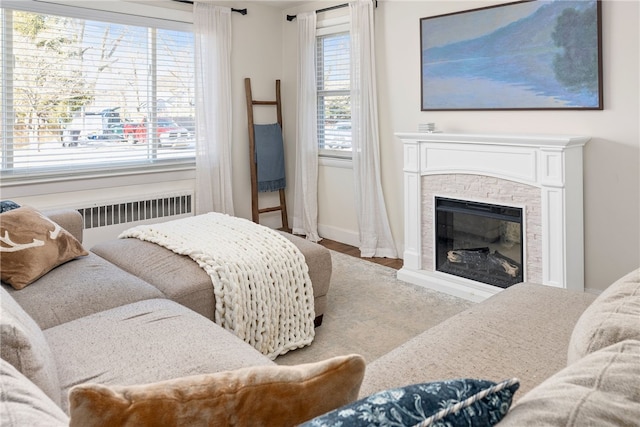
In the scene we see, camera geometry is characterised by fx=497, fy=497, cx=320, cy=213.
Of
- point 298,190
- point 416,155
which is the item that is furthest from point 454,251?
point 298,190

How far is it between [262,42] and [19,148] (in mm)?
2486

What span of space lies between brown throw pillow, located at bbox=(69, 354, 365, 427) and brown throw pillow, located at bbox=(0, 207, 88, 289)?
1.80 meters

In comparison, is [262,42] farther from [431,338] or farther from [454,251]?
[431,338]

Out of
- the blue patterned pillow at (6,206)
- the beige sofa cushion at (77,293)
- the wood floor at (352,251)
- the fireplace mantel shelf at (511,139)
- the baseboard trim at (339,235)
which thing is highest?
the fireplace mantel shelf at (511,139)

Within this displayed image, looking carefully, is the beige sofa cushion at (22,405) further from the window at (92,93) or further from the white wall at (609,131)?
the window at (92,93)

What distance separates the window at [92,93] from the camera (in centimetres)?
367

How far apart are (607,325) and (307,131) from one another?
4.12 m

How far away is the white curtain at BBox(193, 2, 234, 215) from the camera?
4574 millimetres

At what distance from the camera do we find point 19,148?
3738 millimetres

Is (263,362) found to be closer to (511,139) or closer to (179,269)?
(179,269)

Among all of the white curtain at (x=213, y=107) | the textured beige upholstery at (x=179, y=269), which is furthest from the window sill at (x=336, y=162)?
the textured beige upholstery at (x=179, y=269)

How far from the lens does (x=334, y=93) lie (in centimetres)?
481

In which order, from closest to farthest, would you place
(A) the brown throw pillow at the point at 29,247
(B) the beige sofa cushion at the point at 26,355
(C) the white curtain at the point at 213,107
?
(B) the beige sofa cushion at the point at 26,355, (A) the brown throw pillow at the point at 29,247, (C) the white curtain at the point at 213,107

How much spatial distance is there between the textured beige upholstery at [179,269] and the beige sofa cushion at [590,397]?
1752mm
